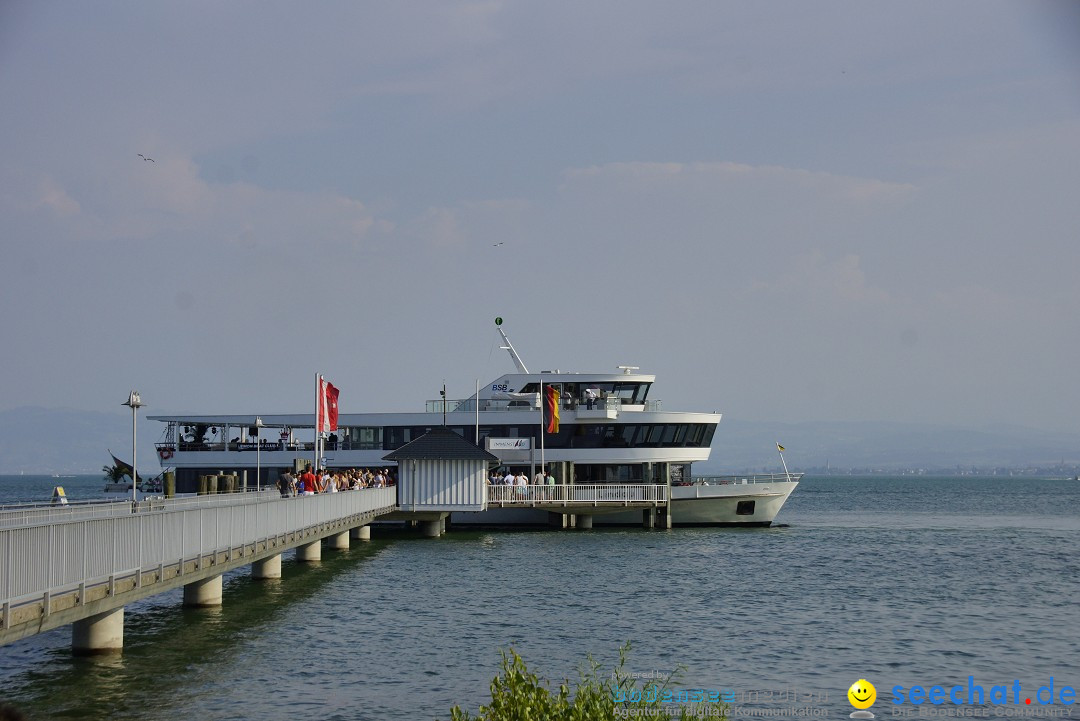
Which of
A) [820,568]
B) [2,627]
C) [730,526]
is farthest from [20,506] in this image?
[730,526]

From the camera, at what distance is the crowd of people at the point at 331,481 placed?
3547 cm

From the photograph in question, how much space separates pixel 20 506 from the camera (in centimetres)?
2445

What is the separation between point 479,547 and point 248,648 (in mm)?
21519

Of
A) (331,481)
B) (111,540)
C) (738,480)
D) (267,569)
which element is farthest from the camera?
(738,480)

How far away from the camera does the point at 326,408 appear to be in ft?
140

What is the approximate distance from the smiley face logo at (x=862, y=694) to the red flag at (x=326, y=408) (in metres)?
26.5

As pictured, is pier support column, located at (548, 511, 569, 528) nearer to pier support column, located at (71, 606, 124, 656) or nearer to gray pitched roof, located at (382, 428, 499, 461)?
gray pitched roof, located at (382, 428, 499, 461)

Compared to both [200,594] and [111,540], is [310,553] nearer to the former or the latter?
[200,594]

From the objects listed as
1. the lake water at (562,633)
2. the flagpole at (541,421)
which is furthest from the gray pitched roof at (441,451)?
the lake water at (562,633)

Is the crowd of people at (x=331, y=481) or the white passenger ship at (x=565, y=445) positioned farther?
the white passenger ship at (x=565, y=445)

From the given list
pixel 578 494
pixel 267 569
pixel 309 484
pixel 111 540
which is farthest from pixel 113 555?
pixel 578 494

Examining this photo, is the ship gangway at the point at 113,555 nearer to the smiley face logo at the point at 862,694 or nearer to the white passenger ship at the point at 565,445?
the smiley face logo at the point at 862,694

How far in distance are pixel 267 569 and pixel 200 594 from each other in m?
6.50

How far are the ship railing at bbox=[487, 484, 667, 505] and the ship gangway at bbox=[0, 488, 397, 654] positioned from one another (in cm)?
1744
